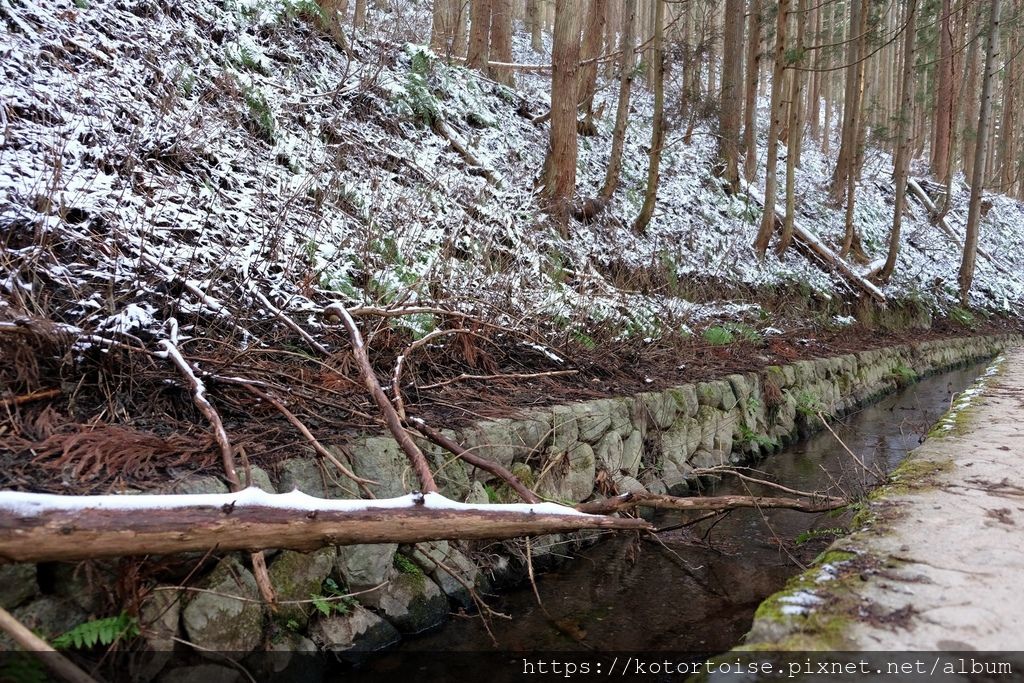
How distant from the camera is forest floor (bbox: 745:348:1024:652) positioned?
1.92 meters

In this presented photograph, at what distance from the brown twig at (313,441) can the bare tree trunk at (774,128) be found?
959 cm

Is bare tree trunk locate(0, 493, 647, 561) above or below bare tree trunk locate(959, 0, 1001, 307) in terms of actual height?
below

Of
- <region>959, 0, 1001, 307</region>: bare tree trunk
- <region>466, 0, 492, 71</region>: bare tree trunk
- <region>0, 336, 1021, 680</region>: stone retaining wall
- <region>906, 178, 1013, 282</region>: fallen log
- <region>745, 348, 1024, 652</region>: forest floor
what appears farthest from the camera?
<region>906, 178, 1013, 282</region>: fallen log

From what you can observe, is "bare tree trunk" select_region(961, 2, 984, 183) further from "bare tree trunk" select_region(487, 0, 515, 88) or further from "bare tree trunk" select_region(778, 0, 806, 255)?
"bare tree trunk" select_region(487, 0, 515, 88)

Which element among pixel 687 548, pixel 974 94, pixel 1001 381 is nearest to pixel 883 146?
pixel 974 94

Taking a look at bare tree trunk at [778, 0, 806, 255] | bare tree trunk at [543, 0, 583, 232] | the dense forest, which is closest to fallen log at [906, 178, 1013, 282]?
the dense forest

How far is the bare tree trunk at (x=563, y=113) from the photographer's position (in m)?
8.98

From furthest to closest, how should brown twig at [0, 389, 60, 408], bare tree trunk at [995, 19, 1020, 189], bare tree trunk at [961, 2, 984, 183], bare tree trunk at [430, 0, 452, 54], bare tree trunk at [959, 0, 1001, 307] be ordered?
bare tree trunk at [995, 19, 1020, 189], bare tree trunk at [961, 2, 984, 183], bare tree trunk at [959, 0, 1001, 307], bare tree trunk at [430, 0, 452, 54], brown twig at [0, 389, 60, 408]

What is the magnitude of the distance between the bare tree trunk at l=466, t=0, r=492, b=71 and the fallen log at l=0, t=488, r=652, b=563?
390 inches

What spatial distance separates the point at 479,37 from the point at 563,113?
2.95 m

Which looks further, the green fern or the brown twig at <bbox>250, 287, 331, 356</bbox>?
the brown twig at <bbox>250, 287, 331, 356</bbox>

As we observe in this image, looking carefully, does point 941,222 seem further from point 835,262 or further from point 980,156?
point 835,262

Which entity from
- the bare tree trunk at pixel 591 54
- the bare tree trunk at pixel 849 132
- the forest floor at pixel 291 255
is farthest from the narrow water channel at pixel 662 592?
the bare tree trunk at pixel 849 132

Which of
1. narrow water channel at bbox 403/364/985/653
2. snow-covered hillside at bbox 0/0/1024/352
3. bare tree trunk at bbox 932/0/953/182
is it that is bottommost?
narrow water channel at bbox 403/364/985/653
